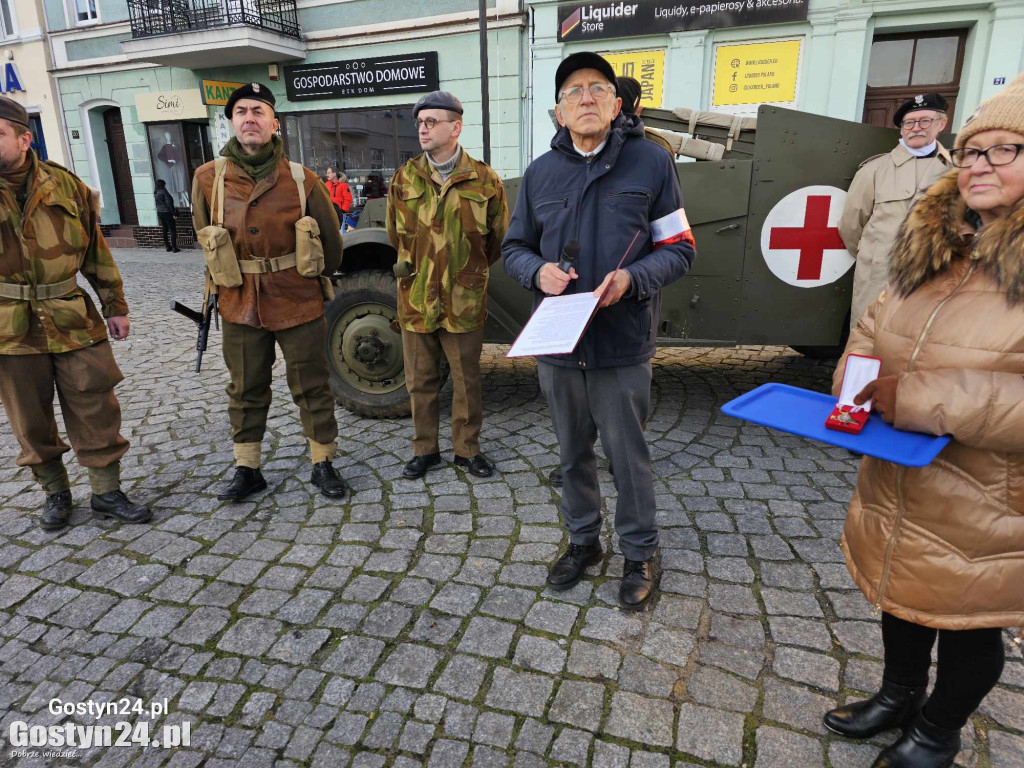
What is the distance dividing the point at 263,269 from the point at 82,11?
1657cm

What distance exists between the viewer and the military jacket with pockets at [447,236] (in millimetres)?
3248

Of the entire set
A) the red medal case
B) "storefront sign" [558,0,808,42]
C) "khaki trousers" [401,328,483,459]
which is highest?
"storefront sign" [558,0,808,42]

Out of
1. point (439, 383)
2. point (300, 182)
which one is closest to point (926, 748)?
point (439, 383)

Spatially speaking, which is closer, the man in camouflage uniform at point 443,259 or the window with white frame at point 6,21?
the man in camouflage uniform at point 443,259

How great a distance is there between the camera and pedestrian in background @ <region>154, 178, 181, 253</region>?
14773 millimetres

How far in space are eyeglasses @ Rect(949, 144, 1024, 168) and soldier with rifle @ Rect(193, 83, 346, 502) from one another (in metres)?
2.54

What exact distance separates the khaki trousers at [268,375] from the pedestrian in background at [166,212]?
13524mm

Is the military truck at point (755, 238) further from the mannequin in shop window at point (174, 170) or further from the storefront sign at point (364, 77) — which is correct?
the mannequin in shop window at point (174, 170)

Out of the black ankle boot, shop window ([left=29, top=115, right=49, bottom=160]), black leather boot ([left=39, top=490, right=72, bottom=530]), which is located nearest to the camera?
the black ankle boot

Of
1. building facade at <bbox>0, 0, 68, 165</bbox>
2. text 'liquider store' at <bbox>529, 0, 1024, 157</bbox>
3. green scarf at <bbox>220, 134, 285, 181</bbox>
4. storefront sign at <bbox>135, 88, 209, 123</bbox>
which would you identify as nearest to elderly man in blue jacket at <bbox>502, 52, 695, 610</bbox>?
green scarf at <bbox>220, 134, 285, 181</bbox>

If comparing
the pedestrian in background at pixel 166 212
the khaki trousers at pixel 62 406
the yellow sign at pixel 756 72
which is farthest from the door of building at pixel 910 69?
the pedestrian in background at pixel 166 212

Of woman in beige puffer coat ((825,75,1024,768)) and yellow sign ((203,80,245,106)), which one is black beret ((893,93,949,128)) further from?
yellow sign ((203,80,245,106))

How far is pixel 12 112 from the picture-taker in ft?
8.83
